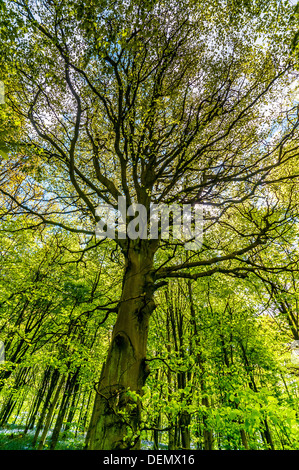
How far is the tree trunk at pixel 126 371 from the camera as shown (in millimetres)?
2436

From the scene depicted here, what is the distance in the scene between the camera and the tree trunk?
2.44 m

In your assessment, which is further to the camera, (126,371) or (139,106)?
(139,106)

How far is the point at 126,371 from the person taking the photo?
286 centimetres

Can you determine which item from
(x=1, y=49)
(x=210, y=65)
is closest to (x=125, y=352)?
(x=1, y=49)

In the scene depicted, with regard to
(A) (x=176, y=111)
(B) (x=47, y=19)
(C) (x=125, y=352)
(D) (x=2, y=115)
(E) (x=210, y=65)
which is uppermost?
(E) (x=210, y=65)

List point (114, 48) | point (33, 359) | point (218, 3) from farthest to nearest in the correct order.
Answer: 1. point (33, 359)
2. point (218, 3)
3. point (114, 48)

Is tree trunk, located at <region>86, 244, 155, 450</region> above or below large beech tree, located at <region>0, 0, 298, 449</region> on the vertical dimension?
below

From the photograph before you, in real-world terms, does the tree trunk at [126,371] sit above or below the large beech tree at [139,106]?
below

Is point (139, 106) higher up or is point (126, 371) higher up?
point (139, 106)

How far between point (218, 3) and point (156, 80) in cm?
209

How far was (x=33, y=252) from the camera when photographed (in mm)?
10906
